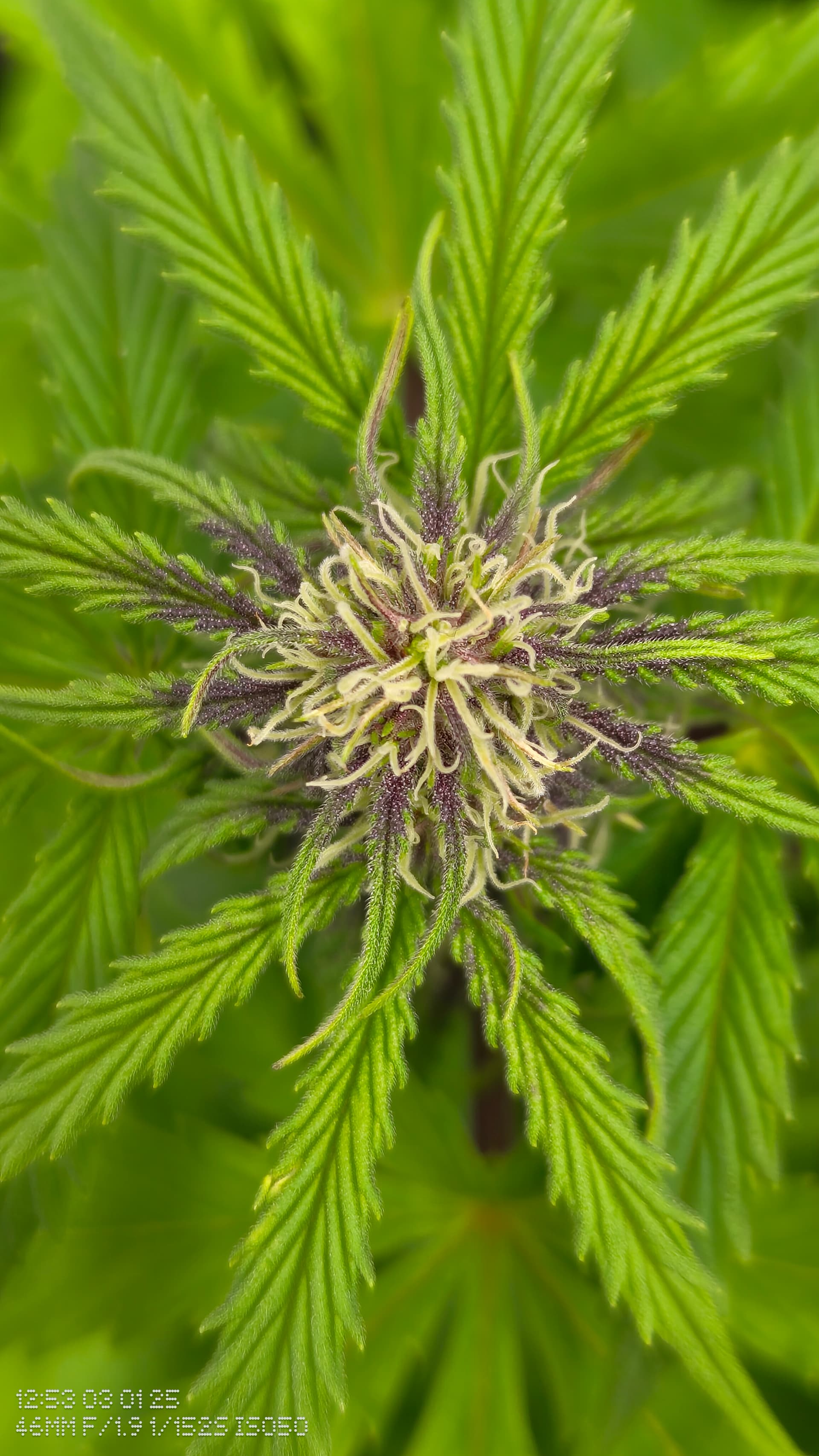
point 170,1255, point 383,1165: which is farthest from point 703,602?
point 170,1255

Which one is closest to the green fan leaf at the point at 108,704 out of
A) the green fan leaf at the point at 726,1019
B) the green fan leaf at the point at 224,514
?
the green fan leaf at the point at 224,514

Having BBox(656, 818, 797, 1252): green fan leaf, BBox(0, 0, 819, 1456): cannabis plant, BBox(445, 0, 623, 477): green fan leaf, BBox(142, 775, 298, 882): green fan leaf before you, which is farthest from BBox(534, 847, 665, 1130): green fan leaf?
BBox(445, 0, 623, 477): green fan leaf

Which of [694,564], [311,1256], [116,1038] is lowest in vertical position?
[311,1256]

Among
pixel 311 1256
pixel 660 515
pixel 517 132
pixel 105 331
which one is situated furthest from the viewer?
pixel 105 331

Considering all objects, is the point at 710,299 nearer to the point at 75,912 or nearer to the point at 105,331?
the point at 105,331

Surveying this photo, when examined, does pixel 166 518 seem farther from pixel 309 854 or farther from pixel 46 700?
pixel 309 854

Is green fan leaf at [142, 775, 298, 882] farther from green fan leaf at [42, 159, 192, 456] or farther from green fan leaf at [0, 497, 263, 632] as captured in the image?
green fan leaf at [42, 159, 192, 456]

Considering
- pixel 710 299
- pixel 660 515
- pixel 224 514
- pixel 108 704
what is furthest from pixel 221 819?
pixel 710 299
